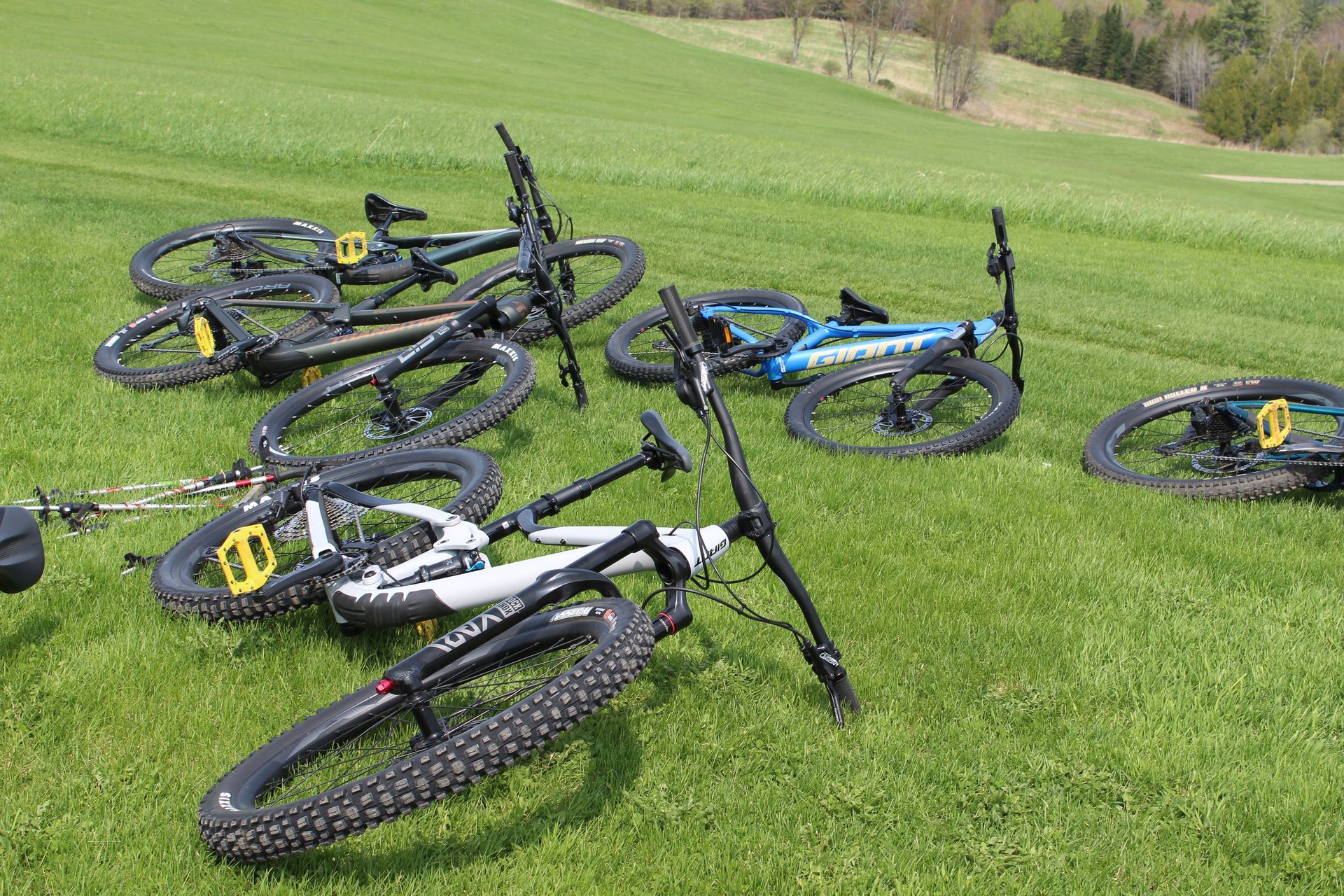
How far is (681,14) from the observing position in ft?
313

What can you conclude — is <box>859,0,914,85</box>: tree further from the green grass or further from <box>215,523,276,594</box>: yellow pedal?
<box>215,523,276,594</box>: yellow pedal

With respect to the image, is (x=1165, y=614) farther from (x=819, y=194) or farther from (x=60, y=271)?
(x=819, y=194)

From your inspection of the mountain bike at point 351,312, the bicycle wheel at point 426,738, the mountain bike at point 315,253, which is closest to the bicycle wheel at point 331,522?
the bicycle wheel at point 426,738

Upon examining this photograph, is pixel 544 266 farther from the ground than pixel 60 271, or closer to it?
farther from the ground

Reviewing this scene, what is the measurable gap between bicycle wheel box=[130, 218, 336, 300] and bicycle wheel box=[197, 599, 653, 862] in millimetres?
6875

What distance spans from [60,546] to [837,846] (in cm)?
403

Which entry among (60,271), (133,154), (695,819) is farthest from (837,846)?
(133,154)

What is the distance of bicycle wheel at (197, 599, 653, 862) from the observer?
2.61 metres

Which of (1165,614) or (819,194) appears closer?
(1165,614)

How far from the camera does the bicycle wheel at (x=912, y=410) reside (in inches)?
247

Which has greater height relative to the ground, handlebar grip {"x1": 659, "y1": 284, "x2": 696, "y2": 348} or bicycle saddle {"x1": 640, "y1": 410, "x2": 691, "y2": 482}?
handlebar grip {"x1": 659, "y1": 284, "x2": 696, "y2": 348}

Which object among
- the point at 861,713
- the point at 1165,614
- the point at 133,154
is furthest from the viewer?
the point at 133,154

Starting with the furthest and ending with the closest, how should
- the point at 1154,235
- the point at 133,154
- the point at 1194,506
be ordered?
the point at 133,154 → the point at 1154,235 → the point at 1194,506

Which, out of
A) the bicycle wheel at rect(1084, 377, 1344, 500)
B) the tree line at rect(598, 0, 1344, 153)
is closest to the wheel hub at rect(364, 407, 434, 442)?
the bicycle wheel at rect(1084, 377, 1344, 500)
